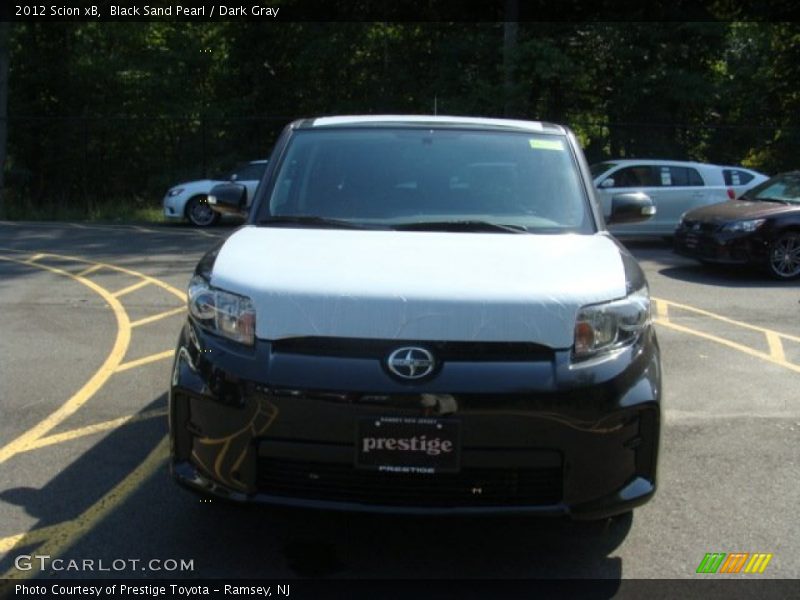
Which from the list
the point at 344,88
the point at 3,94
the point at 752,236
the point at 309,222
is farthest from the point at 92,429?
the point at 344,88

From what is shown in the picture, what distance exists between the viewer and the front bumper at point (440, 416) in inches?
135

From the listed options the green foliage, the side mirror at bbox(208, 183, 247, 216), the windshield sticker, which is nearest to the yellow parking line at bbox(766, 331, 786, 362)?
the windshield sticker

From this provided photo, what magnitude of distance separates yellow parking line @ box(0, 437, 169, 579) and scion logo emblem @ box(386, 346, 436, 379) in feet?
5.28

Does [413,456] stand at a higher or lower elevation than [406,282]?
lower

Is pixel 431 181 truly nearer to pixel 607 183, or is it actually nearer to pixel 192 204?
pixel 607 183

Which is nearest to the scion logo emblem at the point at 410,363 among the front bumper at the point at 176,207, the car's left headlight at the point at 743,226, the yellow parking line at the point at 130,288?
the yellow parking line at the point at 130,288

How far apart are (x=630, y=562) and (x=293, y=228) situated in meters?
2.12

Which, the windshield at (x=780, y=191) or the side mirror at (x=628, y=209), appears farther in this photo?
the windshield at (x=780, y=191)

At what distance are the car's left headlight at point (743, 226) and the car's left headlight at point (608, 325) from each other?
918cm

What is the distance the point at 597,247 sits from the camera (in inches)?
168

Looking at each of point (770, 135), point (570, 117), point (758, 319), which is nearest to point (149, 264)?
point (758, 319)

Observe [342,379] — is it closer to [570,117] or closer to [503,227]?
[503,227]

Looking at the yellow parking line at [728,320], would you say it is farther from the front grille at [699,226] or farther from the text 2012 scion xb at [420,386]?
the text 2012 scion xb at [420,386]

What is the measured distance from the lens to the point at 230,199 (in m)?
5.77
